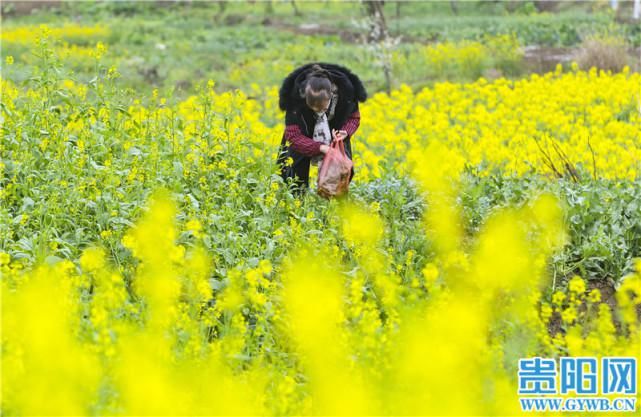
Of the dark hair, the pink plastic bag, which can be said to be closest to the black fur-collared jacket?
the dark hair

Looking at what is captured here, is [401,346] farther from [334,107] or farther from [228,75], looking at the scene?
[228,75]

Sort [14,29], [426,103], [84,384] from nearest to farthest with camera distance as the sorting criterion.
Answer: [84,384]
[426,103]
[14,29]

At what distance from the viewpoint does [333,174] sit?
239 inches

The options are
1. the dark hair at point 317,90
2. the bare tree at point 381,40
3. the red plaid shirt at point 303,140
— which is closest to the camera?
the dark hair at point 317,90

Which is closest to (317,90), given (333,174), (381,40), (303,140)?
(303,140)

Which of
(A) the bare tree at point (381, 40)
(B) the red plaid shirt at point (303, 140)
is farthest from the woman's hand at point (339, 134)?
(A) the bare tree at point (381, 40)

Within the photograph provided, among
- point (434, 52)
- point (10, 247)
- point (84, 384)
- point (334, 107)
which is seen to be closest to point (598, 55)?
point (434, 52)

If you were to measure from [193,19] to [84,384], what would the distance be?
28.0 m

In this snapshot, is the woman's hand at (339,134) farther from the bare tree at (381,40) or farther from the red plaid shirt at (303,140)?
the bare tree at (381,40)

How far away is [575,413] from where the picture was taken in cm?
382

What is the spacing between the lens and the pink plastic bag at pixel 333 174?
6.09 metres

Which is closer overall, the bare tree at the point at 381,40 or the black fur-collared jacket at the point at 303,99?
the black fur-collared jacket at the point at 303,99

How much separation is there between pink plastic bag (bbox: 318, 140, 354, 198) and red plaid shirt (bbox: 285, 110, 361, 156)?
0.44 feet

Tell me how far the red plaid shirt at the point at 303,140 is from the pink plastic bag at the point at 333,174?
13 cm
